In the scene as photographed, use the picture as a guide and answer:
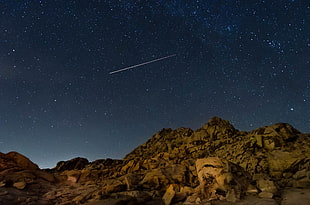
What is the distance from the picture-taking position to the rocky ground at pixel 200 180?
14.4 m

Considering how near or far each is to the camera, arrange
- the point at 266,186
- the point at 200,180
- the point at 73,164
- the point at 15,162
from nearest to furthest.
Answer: the point at 266,186
the point at 200,180
the point at 15,162
the point at 73,164

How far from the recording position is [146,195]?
15680 millimetres

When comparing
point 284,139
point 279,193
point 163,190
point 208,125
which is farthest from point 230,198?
point 208,125

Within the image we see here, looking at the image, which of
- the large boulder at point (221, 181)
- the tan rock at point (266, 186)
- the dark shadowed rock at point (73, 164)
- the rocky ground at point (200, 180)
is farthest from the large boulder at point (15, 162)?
the tan rock at point (266, 186)

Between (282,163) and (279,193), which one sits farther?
(282,163)

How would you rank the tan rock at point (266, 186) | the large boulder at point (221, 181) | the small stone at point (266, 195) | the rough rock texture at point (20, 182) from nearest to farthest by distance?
the small stone at point (266, 195) < the large boulder at point (221, 181) < the tan rock at point (266, 186) < the rough rock texture at point (20, 182)

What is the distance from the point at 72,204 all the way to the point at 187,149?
25317 millimetres

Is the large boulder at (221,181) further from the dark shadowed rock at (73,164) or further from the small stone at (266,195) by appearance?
the dark shadowed rock at (73,164)

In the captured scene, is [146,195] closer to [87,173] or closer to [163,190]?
[163,190]

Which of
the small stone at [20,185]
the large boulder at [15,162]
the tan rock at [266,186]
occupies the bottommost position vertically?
the tan rock at [266,186]

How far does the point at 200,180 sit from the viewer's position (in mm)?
16984

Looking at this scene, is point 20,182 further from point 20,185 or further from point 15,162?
point 15,162

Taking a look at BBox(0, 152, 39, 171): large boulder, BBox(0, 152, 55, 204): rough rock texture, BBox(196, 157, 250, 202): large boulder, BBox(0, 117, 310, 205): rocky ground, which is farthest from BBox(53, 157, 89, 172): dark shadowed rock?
BBox(196, 157, 250, 202): large boulder

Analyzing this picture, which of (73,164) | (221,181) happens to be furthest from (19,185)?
(73,164)
